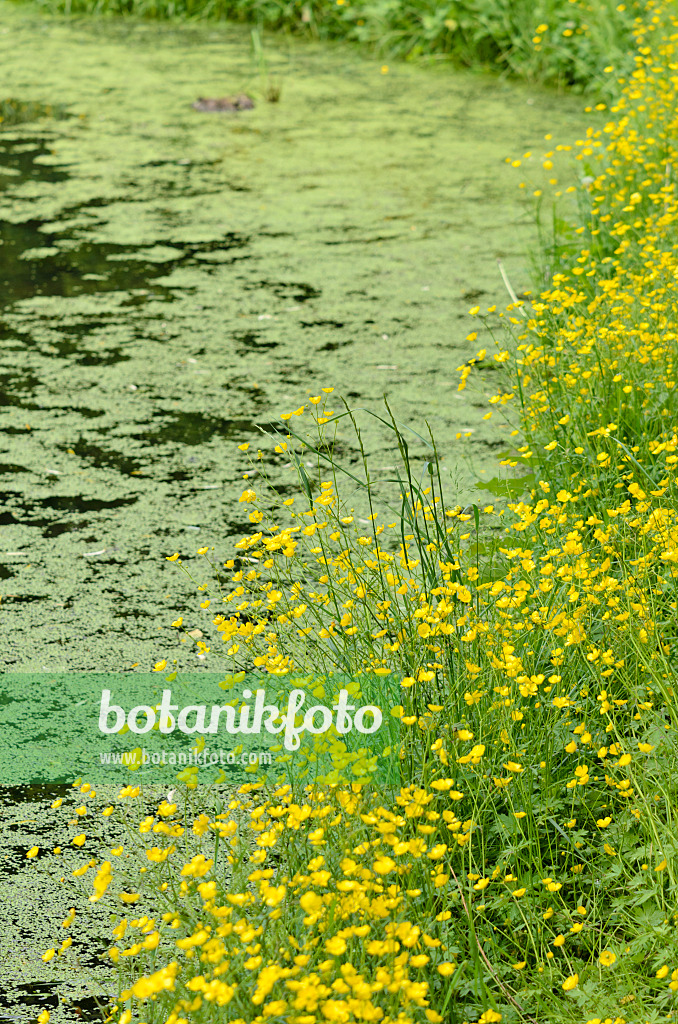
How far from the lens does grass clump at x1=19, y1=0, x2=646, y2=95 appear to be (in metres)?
5.43

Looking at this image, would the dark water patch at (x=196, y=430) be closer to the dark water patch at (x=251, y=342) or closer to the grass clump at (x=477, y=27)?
the dark water patch at (x=251, y=342)

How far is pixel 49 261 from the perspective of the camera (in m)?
3.97

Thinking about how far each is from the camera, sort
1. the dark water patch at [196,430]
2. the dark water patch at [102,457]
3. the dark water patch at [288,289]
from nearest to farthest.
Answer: the dark water patch at [102,457] → the dark water patch at [196,430] → the dark water patch at [288,289]

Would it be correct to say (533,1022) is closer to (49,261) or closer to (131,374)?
(131,374)

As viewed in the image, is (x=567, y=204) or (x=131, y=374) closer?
(x=131, y=374)

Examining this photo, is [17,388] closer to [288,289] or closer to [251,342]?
[251,342]

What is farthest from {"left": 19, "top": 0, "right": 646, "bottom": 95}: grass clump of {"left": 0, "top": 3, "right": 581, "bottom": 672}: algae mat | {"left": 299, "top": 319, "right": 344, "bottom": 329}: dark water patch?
{"left": 299, "top": 319, "right": 344, "bottom": 329}: dark water patch

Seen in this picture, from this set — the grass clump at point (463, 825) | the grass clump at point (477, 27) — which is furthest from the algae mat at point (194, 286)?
the grass clump at point (463, 825)

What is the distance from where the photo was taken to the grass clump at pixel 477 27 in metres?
5.43

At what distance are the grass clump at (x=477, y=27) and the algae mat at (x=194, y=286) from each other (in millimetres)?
200

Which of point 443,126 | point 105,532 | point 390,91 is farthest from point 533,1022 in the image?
point 390,91

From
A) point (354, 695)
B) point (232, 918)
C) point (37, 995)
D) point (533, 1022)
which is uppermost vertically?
point (354, 695)

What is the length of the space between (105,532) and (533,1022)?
4.96 ft

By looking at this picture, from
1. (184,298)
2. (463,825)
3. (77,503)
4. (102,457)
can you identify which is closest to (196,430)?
(102,457)
